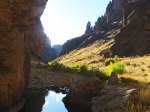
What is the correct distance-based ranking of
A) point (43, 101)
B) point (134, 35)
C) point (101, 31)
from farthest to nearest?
point (101, 31) < point (134, 35) < point (43, 101)

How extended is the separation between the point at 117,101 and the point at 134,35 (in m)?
71.6

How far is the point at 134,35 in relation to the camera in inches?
3548

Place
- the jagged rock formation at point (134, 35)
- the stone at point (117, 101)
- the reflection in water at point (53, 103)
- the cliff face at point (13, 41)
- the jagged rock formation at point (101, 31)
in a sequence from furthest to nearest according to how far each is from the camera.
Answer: the jagged rock formation at point (101, 31)
the jagged rock formation at point (134, 35)
the reflection in water at point (53, 103)
the stone at point (117, 101)
the cliff face at point (13, 41)

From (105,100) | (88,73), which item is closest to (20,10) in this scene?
(105,100)

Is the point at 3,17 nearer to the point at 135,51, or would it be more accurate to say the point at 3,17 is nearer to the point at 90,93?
the point at 90,93

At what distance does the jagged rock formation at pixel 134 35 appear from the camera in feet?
280

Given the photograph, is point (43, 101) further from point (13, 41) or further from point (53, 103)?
point (13, 41)

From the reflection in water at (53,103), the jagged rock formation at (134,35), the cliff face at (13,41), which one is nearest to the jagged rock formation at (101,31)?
the jagged rock formation at (134,35)

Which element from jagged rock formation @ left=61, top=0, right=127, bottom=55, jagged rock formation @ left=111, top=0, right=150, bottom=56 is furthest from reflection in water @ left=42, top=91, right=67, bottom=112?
jagged rock formation @ left=61, top=0, right=127, bottom=55

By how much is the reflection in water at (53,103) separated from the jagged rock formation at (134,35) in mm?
54700

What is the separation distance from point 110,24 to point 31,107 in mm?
164581

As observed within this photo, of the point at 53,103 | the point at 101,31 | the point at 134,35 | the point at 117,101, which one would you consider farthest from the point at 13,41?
the point at 101,31

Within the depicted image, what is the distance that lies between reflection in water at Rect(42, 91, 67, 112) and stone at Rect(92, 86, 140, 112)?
3305 millimetres

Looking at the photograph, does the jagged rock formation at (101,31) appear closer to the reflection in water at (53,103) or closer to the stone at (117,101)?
the reflection in water at (53,103)
